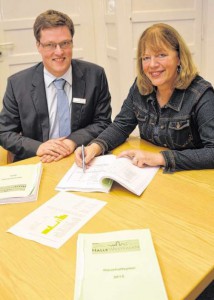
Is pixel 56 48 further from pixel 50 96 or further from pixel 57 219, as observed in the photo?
pixel 57 219

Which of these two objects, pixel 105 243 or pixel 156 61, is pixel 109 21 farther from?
pixel 105 243

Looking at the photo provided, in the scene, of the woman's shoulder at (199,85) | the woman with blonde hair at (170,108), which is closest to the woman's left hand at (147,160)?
the woman with blonde hair at (170,108)

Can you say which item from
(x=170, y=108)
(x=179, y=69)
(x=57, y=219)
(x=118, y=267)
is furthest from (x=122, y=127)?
(x=118, y=267)

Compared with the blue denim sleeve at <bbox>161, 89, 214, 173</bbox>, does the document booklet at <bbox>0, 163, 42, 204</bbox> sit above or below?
below

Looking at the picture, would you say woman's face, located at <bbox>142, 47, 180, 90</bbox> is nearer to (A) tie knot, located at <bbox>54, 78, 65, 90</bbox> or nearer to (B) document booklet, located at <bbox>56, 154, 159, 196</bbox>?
(B) document booklet, located at <bbox>56, 154, 159, 196</bbox>

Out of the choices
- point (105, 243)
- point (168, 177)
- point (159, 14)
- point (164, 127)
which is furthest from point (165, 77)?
point (159, 14)

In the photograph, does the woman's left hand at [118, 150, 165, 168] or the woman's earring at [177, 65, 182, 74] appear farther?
the woman's earring at [177, 65, 182, 74]

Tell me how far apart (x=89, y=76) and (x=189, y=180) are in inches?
39.7

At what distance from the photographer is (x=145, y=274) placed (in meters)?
0.79

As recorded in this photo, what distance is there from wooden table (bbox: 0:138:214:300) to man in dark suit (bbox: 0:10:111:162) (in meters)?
0.60

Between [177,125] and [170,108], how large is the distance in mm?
88

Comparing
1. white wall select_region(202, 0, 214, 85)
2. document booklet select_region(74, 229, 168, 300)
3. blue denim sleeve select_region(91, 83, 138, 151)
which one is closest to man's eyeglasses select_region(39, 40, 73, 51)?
blue denim sleeve select_region(91, 83, 138, 151)

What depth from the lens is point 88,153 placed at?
4.97 ft

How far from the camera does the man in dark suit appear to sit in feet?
5.92
